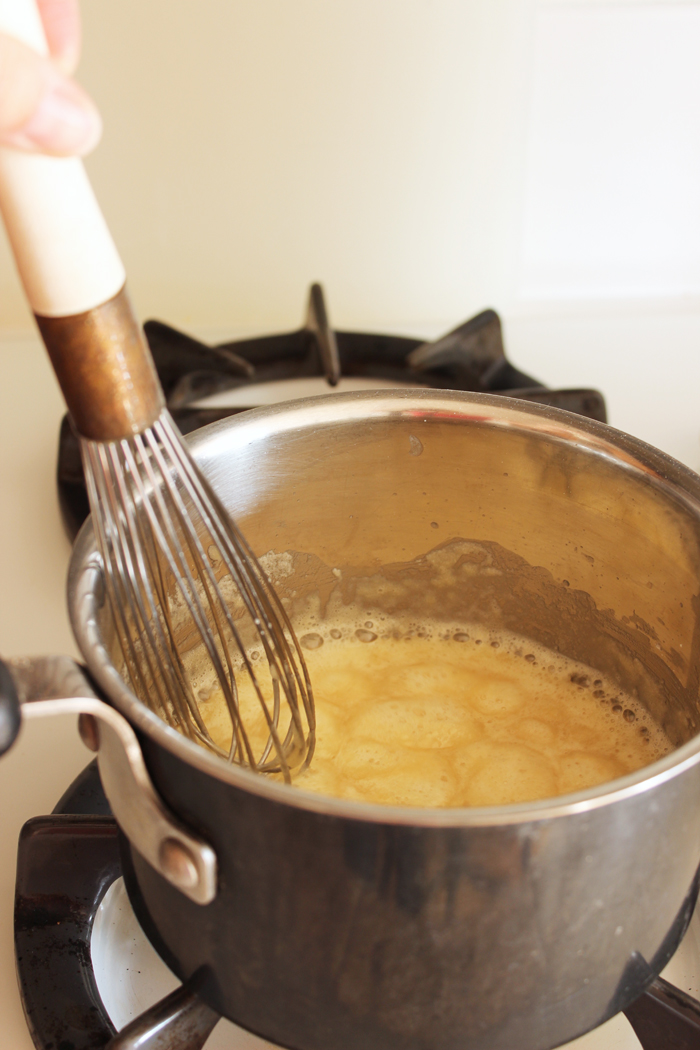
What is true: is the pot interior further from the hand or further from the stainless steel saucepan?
the hand

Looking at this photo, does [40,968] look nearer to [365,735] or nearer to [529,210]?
[365,735]

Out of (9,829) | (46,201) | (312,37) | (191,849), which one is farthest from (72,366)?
(312,37)

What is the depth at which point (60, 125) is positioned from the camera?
263 mm

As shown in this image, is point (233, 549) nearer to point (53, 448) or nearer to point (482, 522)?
point (482, 522)

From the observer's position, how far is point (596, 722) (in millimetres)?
526

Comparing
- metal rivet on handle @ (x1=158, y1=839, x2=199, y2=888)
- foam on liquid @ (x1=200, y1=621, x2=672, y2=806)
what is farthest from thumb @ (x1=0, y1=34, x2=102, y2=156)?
foam on liquid @ (x1=200, y1=621, x2=672, y2=806)

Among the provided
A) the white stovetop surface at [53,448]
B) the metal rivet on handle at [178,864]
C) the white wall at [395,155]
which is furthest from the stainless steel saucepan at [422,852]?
the white wall at [395,155]

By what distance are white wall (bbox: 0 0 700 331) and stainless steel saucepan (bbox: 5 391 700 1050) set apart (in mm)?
405

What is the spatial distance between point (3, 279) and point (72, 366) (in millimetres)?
590

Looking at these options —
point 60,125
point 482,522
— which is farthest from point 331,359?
point 60,125

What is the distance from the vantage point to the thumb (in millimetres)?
254

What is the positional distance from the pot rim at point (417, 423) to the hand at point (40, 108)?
157mm

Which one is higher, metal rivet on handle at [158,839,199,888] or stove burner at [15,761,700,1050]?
metal rivet on handle at [158,839,199,888]

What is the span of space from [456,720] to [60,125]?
0.37 metres
